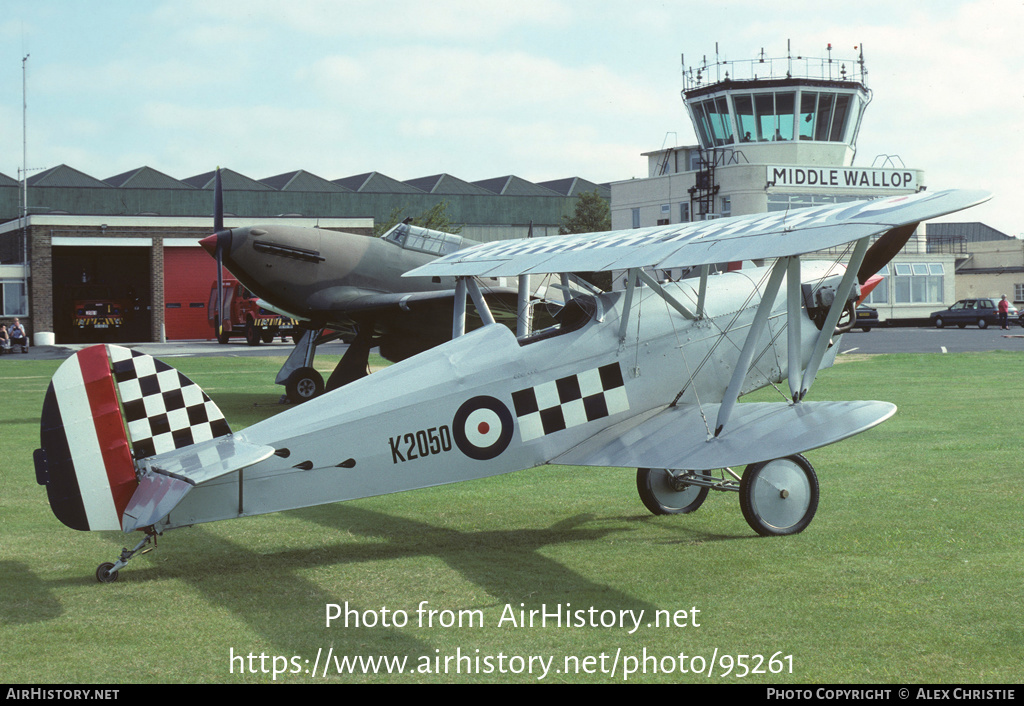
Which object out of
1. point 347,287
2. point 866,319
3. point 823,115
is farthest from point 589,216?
point 347,287

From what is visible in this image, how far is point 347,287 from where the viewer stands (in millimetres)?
18312

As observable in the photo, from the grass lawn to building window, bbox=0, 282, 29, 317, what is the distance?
45.4m

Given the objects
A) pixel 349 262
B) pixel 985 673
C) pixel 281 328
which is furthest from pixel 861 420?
pixel 281 328

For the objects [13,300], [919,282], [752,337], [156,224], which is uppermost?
[156,224]

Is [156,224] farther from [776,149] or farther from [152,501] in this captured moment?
[152,501]

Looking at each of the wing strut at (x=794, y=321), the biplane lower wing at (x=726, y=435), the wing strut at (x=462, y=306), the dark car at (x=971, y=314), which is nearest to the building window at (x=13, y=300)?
the dark car at (x=971, y=314)

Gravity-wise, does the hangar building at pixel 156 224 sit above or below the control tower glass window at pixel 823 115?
below

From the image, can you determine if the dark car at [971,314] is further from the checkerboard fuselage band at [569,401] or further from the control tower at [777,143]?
the checkerboard fuselage band at [569,401]

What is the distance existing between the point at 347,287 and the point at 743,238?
12193 millimetres

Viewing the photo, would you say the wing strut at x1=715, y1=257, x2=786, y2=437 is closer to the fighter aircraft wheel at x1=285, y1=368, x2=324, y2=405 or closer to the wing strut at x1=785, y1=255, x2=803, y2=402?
the wing strut at x1=785, y1=255, x2=803, y2=402

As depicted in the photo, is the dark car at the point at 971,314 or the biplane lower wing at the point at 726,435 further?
the dark car at the point at 971,314

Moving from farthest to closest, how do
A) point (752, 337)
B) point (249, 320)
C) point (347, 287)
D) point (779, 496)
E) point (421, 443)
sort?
point (249, 320) → point (347, 287) → point (779, 496) → point (752, 337) → point (421, 443)

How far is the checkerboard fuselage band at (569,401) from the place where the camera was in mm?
7305

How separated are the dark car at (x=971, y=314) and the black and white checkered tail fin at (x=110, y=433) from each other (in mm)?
52950
